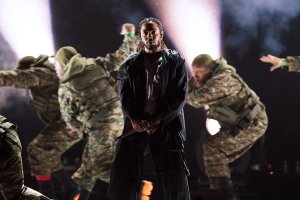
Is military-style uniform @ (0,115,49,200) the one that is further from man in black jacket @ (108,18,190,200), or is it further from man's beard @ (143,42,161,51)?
man's beard @ (143,42,161,51)

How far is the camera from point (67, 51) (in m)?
6.39

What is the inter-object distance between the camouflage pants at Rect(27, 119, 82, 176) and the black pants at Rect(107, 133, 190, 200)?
2723 millimetres

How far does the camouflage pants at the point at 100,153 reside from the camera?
5809mm

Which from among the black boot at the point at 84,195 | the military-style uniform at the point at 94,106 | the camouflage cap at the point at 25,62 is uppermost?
the camouflage cap at the point at 25,62

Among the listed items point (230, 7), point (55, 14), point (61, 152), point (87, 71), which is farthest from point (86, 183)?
point (230, 7)

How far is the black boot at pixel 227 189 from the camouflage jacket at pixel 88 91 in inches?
60.3

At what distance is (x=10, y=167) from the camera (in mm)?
3439

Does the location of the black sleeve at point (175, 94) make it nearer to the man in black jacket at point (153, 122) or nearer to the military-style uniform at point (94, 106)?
the man in black jacket at point (153, 122)

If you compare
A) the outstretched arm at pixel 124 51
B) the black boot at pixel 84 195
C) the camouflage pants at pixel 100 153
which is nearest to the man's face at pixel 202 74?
the outstretched arm at pixel 124 51

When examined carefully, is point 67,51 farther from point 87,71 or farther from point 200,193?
point 200,193

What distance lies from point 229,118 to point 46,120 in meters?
2.31

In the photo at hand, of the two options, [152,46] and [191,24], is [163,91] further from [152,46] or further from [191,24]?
[191,24]

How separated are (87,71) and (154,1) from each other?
1.43 m

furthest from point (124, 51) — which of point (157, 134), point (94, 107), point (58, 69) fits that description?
point (157, 134)
